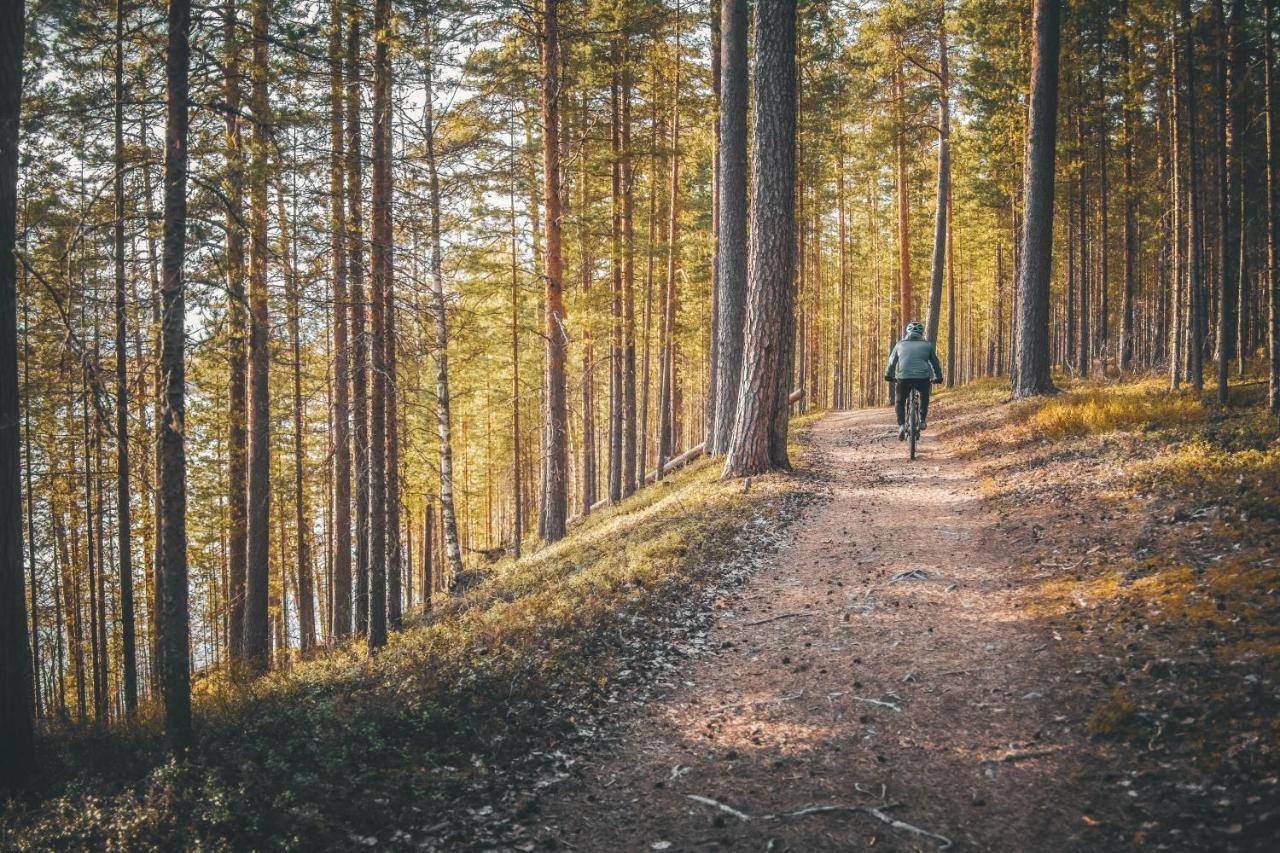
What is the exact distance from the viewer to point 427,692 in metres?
5.36

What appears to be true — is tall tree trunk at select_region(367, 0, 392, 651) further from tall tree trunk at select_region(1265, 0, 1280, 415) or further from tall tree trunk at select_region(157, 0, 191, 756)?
tall tree trunk at select_region(1265, 0, 1280, 415)

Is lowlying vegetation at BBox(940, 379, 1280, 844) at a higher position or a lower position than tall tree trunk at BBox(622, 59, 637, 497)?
lower

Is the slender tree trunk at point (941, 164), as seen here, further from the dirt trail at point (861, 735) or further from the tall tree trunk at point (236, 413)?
the tall tree trunk at point (236, 413)

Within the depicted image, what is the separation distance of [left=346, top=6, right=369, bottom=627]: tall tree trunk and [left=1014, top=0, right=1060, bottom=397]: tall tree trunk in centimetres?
1477

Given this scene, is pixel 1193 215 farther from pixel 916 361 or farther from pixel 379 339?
pixel 379 339

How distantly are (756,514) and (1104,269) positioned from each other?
24.6 m

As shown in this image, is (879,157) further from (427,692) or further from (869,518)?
(427,692)

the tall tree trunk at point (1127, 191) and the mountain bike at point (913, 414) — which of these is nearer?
the mountain bike at point (913, 414)

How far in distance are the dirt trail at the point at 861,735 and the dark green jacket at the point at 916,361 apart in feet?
21.1

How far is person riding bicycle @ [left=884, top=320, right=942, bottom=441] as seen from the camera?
13.4 metres

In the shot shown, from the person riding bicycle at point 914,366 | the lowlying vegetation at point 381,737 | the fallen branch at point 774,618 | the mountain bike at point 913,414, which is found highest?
the person riding bicycle at point 914,366

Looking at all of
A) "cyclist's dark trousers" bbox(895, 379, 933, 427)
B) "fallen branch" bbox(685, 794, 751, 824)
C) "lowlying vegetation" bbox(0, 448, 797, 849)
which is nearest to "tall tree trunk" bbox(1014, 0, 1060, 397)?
"cyclist's dark trousers" bbox(895, 379, 933, 427)

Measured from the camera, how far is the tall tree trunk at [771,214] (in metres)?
11.3

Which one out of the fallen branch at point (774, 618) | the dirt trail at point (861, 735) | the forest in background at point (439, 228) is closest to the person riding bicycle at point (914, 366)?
the forest in background at point (439, 228)
